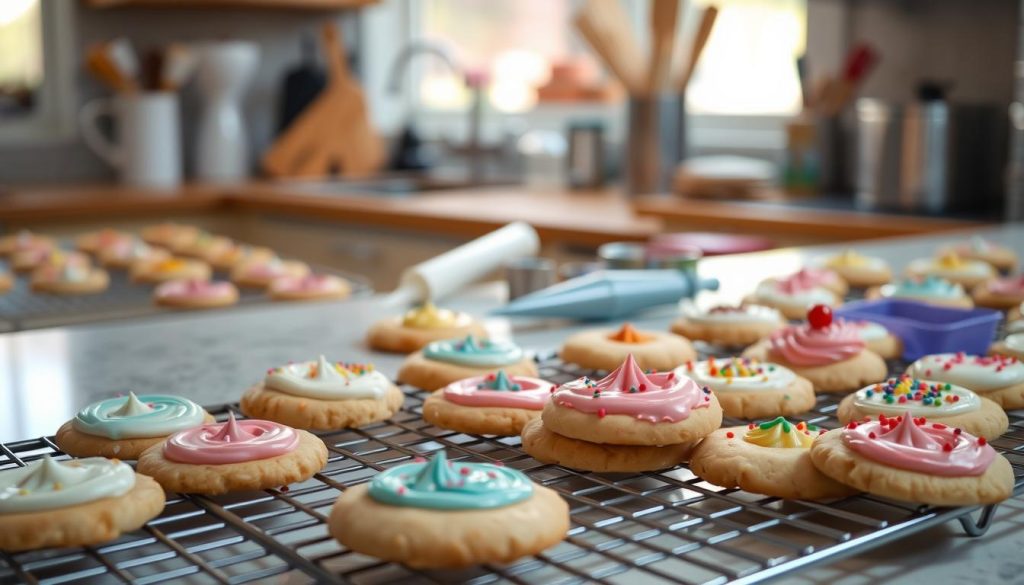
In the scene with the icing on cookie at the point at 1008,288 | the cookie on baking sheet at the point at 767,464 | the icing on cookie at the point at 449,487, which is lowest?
the cookie on baking sheet at the point at 767,464

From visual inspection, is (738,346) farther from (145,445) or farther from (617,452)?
(145,445)

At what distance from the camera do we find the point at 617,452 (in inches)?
38.7

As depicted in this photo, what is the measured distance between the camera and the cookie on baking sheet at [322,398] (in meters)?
1.10

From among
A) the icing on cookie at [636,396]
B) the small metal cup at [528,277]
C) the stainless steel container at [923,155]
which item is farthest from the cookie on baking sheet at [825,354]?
the stainless steel container at [923,155]

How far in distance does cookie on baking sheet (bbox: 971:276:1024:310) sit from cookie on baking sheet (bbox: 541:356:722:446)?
0.77 m

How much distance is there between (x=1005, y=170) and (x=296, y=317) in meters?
2.15

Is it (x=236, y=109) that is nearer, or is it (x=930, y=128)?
(x=930, y=128)

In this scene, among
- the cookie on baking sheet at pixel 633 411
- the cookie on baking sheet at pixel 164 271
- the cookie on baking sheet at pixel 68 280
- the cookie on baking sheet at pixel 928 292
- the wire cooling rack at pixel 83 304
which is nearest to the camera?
the cookie on baking sheet at pixel 633 411

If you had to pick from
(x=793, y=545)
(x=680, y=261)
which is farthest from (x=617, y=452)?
(x=680, y=261)

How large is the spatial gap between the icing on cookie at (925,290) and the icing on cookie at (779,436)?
65 centimetres

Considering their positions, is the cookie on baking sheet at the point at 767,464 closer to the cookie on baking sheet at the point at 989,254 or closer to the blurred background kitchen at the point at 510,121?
the cookie on baking sheet at the point at 989,254

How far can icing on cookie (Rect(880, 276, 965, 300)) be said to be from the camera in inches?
62.5

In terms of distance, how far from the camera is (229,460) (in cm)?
92

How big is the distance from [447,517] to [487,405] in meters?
0.32
